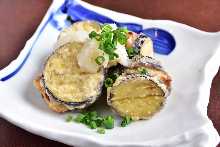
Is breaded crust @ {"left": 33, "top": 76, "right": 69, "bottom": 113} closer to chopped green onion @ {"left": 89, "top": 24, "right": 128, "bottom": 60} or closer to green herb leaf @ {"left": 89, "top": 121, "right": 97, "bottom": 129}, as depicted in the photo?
green herb leaf @ {"left": 89, "top": 121, "right": 97, "bottom": 129}

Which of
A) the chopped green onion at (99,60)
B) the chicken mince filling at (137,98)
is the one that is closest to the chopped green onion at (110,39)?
the chopped green onion at (99,60)

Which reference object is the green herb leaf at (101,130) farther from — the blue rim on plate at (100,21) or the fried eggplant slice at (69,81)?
the blue rim on plate at (100,21)

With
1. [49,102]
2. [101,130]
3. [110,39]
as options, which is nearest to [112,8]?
[110,39]

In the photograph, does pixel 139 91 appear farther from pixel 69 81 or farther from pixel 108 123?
pixel 69 81

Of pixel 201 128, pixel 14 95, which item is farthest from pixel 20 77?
pixel 201 128

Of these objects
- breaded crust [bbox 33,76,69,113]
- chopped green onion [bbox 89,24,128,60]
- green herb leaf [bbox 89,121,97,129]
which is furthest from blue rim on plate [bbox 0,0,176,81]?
green herb leaf [bbox 89,121,97,129]

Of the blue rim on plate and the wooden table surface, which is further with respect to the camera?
the wooden table surface

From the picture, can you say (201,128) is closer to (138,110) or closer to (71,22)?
(138,110)
